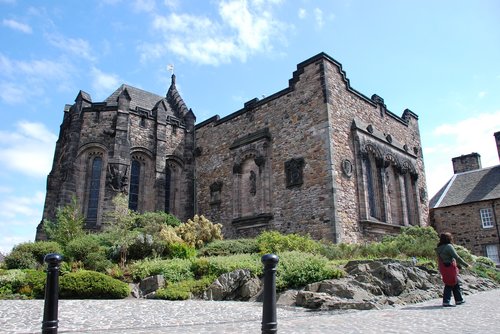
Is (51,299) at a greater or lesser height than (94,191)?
lesser

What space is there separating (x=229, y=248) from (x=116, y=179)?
26.3 feet

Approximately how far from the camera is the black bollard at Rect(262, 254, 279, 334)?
3.89 metres

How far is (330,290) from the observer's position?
29.3 feet

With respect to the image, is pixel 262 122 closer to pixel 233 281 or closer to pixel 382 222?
pixel 382 222

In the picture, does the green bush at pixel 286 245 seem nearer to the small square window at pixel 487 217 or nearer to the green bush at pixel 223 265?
the green bush at pixel 223 265

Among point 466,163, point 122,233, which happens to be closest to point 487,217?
point 466,163

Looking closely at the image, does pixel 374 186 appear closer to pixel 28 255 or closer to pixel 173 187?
pixel 173 187

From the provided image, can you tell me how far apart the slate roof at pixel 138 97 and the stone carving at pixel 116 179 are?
4.75m

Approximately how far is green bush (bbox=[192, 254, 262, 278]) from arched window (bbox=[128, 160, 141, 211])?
10.2 meters

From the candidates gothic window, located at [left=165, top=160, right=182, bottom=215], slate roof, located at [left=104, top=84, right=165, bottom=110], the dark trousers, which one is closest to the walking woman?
the dark trousers

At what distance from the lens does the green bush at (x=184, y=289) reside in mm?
9680

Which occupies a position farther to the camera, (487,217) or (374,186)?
(487,217)

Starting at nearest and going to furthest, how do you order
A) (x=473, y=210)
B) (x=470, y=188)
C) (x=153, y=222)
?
(x=153, y=222) < (x=473, y=210) < (x=470, y=188)

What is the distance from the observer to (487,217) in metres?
22.5
